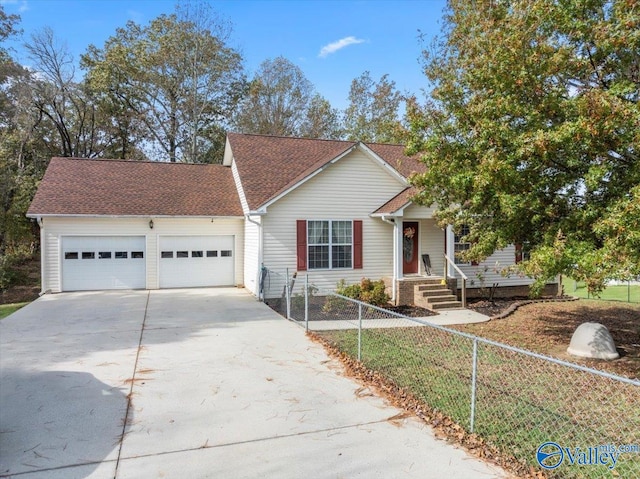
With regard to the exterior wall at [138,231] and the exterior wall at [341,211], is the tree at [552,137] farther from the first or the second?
the exterior wall at [138,231]

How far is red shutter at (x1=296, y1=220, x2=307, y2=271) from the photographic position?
13.5 m

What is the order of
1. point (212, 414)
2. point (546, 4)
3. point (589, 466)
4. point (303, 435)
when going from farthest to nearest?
point (546, 4)
point (212, 414)
point (303, 435)
point (589, 466)

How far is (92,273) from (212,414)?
1213 cm

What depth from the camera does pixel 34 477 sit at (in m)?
3.49

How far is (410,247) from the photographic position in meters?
14.3

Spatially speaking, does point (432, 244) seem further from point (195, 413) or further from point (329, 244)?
point (195, 413)

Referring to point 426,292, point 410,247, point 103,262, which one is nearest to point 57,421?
point 426,292

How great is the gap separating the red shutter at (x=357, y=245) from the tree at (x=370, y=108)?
17.4m

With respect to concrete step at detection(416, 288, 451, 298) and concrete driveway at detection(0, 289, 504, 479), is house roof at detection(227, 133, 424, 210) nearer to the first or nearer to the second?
concrete step at detection(416, 288, 451, 298)

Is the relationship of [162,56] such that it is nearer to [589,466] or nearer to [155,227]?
[155,227]

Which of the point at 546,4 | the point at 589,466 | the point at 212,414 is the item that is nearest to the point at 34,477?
the point at 212,414

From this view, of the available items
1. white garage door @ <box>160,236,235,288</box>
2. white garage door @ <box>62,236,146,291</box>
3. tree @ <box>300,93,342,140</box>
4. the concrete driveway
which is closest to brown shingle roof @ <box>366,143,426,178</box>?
white garage door @ <box>160,236,235,288</box>

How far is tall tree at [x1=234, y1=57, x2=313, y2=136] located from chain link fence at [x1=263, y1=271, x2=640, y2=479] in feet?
80.1

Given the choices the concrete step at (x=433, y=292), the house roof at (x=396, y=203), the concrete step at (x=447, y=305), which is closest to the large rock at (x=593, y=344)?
the concrete step at (x=447, y=305)
